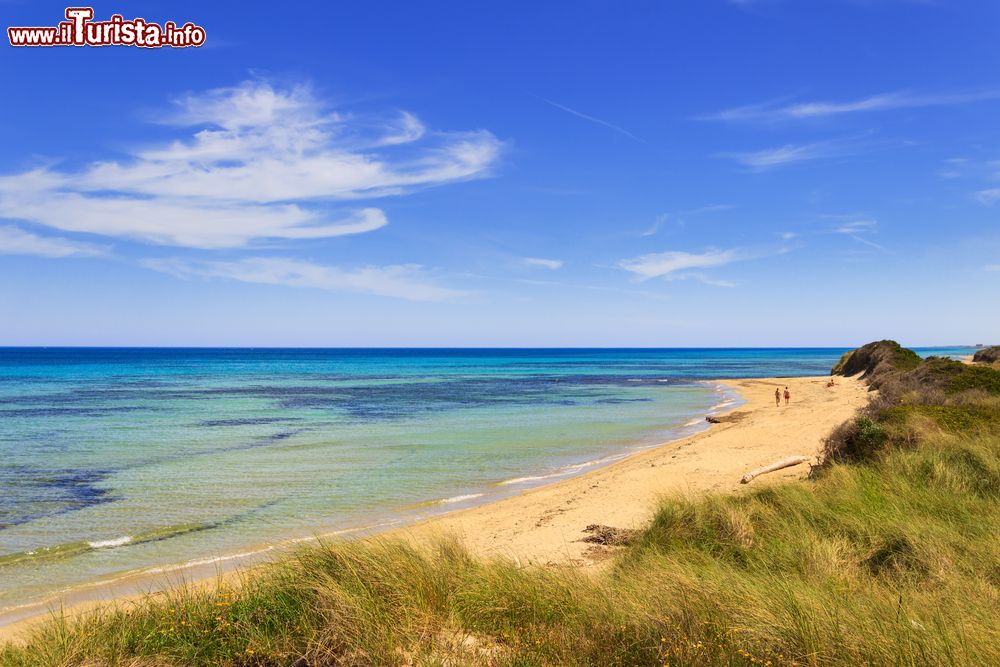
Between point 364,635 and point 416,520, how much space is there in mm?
8050

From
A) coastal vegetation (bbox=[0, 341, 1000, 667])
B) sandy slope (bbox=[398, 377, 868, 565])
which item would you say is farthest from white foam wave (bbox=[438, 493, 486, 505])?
coastal vegetation (bbox=[0, 341, 1000, 667])

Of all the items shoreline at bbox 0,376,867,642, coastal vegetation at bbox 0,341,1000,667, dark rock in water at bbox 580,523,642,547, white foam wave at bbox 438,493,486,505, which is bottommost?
white foam wave at bbox 438,493,486,505

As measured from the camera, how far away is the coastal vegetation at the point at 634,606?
4750 millimetres

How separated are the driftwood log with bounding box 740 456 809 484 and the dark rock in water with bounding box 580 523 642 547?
4.89 meters

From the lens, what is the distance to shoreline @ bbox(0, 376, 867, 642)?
873 centimetres

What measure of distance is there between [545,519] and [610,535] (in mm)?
2244

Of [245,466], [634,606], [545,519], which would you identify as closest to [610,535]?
[545,519]

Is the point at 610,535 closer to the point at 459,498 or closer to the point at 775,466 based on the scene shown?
the point at 459,498

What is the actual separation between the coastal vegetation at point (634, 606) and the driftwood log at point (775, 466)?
548cm

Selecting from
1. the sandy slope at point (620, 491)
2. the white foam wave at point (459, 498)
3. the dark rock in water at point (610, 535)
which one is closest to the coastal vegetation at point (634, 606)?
the dark rock in water at point (610, 535)

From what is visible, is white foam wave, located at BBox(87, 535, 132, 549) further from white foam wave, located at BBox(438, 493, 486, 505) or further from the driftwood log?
the driftwood log

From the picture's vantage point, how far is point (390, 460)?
Answer: 2005cm

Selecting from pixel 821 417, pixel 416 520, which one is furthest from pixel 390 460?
pixel 821 417

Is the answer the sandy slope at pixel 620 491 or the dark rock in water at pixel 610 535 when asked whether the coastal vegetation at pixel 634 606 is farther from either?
the sandy slope at pixel 620 491
